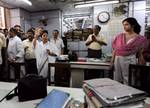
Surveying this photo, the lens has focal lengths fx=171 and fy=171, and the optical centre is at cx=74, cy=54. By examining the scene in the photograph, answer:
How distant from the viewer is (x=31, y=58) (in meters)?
3.85

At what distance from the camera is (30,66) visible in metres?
3.70

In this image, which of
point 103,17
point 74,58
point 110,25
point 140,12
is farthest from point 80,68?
point 140,12

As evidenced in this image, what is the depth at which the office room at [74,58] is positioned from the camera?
3.05 ft

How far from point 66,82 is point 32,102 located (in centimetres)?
173

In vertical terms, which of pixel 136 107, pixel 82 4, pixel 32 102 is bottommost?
pixel 32 102

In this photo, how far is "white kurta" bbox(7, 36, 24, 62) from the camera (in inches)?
146

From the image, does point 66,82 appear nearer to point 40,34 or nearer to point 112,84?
point 40,34

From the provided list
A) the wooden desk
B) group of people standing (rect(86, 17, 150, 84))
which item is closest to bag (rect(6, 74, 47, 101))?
group of people standing (rect(86, 17, 150, 84))

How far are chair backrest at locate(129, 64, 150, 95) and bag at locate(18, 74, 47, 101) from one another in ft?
2.05

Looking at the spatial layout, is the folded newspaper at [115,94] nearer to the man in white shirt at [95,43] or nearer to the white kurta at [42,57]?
the white kurta at [42,57]

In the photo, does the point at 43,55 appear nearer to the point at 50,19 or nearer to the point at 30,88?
the point at 30,88

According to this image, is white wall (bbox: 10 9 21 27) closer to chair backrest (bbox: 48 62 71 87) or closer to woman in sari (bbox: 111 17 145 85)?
chair backrest (bbox: 48 62 71 87)

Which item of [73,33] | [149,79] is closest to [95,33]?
[73,33]

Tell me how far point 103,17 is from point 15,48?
3.92 metres
